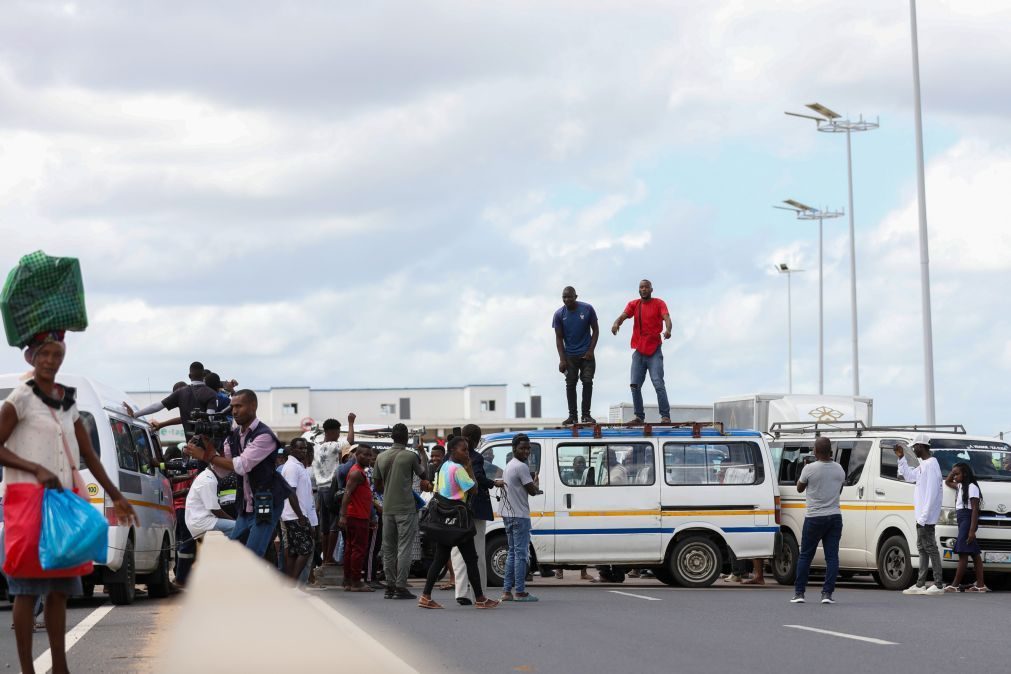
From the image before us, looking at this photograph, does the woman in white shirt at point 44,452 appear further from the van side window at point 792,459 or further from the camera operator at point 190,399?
the van side window at point 792,459

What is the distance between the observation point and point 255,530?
1139 centimetres

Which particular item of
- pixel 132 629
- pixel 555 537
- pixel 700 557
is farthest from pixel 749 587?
pixel 132 629

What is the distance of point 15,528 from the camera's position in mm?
7926

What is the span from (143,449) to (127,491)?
1621mm

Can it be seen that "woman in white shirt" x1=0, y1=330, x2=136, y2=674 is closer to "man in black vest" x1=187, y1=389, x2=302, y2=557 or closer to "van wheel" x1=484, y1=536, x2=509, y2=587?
"man in black vest" x1=187, y1=389, x2=302, y2=557

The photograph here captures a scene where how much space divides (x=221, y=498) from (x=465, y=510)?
8.03 ft

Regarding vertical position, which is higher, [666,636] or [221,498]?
[221,498]

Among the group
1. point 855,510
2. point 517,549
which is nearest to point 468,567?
point 517,549

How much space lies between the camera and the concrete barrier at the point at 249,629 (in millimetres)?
3773

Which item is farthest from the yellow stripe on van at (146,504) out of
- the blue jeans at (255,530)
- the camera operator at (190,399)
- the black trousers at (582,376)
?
the black trousers at (582,376)

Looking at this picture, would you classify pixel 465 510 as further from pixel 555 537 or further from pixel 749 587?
pixel 749 587

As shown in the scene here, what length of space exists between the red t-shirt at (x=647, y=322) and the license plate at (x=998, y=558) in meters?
5.20

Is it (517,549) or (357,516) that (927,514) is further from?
(357,516)

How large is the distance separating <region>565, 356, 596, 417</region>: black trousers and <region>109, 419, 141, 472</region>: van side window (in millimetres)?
6802
